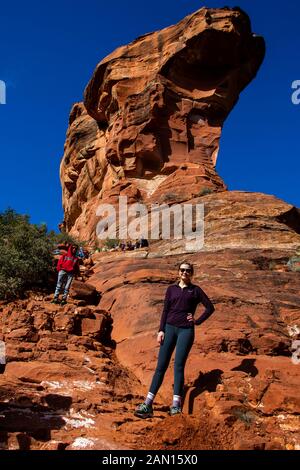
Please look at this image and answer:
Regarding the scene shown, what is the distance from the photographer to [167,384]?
707 centimetres

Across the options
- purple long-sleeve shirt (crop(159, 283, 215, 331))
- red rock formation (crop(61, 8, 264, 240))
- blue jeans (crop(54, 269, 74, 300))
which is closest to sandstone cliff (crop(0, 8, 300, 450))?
blue jeans (crop(54, 269, 74, 300))

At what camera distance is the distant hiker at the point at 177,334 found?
5.85 meters

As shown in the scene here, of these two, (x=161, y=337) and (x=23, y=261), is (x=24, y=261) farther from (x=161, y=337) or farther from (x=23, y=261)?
(x=161, y=337)

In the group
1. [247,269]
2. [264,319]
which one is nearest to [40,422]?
[264,319]

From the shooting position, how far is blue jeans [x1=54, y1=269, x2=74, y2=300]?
10.6 m

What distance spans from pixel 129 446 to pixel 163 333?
1.81m

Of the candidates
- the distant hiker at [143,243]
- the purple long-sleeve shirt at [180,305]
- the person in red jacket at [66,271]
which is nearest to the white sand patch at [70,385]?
the purple long-sleeve shirt at [180,305]

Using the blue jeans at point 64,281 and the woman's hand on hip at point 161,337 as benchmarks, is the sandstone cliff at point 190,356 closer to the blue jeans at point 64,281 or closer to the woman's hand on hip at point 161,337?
the blue jeans at point 64,281

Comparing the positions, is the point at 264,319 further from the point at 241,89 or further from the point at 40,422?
the point at 241,89

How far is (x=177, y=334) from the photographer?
626 cm

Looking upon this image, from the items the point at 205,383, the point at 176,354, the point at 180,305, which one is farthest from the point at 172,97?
the point at 176,354

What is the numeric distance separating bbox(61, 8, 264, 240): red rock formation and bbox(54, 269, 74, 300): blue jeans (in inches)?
595

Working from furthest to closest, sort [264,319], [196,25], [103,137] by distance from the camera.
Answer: [103,137] < [196,25] < [264,319]

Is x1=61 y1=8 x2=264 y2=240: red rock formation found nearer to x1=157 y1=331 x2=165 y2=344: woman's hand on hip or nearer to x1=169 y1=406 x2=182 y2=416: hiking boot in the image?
x1=157 y1=331 x2=165 y2=344: woman's hand on hip
